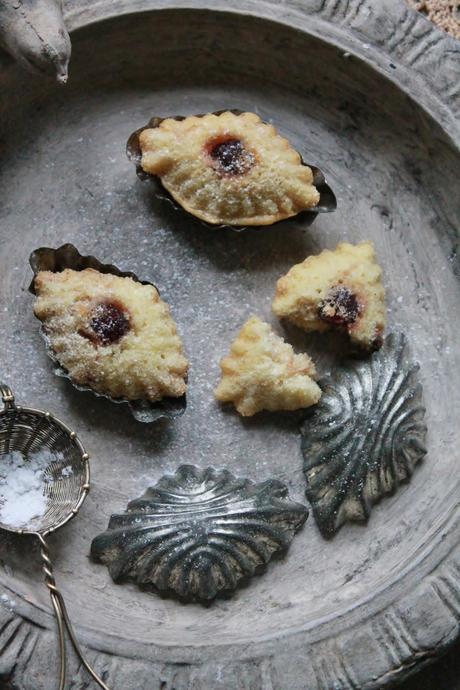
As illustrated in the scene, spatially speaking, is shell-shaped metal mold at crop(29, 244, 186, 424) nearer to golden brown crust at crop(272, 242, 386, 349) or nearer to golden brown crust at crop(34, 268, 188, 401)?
golden brown crust at crop(34, 268, 188, 401)

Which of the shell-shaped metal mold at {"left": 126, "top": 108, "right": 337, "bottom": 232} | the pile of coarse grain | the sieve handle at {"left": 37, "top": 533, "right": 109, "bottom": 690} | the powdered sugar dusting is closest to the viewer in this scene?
the sieve handle at {"left": 37, "top": 533, "right": 109, "bottom": 690}

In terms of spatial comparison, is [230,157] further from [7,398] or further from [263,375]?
[7,398]

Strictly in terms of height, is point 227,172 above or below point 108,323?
above

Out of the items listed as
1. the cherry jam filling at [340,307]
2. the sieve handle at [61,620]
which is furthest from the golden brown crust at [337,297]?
the sieve handle at [61,620]

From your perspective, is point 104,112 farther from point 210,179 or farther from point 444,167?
point 444,167

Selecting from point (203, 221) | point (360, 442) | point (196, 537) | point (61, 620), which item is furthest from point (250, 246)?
point (61, 620)

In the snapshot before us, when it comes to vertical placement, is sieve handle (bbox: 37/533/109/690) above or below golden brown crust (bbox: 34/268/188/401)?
below

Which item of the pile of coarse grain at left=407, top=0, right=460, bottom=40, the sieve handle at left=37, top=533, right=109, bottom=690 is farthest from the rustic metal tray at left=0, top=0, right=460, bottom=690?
the pile of coarse grain at left=407, top=0, right=460, bottom=40
